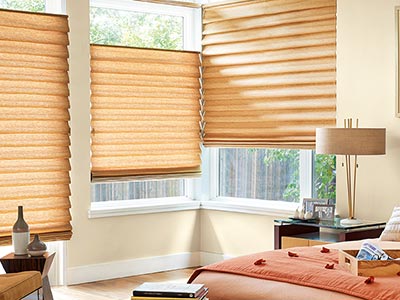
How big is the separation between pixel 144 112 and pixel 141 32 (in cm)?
73

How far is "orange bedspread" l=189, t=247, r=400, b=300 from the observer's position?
Result: 3602mm

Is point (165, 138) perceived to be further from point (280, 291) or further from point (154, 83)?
point (280, 291)

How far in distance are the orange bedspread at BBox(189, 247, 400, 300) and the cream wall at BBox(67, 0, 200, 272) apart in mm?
2475

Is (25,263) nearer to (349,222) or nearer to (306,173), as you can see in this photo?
(349,222)

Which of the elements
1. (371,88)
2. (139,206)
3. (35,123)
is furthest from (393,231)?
(35,123)

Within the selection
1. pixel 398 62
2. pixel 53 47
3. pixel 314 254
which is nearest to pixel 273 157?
pixel 398 62

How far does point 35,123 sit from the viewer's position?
622cm

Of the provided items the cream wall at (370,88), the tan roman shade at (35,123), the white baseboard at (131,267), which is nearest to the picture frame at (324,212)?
the cream wall at (370,88)

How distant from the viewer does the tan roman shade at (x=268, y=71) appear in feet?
20.9

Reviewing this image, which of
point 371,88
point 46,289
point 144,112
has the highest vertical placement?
point 371,88

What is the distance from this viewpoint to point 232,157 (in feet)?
24.2

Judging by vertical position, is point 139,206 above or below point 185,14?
below

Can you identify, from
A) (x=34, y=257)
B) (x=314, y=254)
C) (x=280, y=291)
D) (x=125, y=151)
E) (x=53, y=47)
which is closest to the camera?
(x=280, y=291)

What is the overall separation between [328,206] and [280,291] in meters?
2.29
